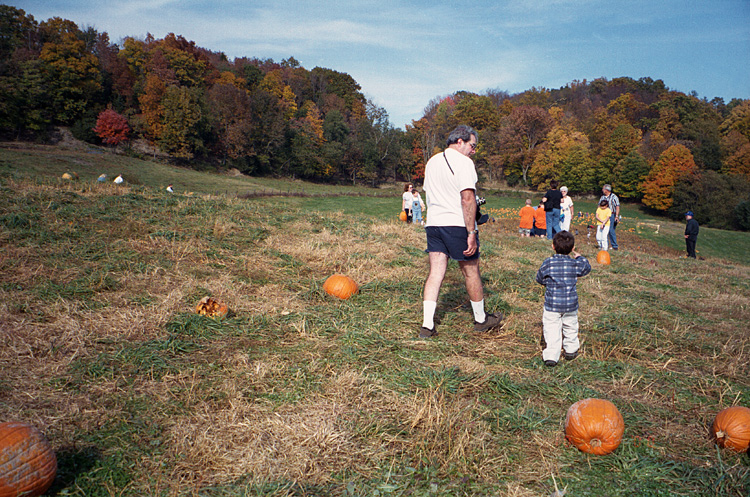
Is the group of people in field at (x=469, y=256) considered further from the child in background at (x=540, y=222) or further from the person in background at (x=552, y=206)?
the child in background at (x=540, y=222)

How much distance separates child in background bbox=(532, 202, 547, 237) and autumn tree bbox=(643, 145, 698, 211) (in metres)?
41.5

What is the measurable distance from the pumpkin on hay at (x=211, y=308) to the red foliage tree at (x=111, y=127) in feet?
185

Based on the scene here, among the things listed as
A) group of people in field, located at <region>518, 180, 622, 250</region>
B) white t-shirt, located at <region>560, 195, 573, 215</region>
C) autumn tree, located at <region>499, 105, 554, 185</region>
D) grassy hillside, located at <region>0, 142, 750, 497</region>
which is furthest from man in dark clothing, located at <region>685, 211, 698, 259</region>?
autumn tree, located at <region>499, 105, 554, 185</region>

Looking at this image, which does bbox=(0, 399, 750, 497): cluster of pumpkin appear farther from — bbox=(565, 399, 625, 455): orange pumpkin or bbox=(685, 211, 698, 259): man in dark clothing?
bbox=(685, 211, 698, 259): man in dark clothing

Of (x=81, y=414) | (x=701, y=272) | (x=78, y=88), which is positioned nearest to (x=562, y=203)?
(x=701, y=272)

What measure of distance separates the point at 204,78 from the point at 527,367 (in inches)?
3135

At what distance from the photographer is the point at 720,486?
8.80 ft

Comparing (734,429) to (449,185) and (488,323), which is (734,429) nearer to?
(488,323)

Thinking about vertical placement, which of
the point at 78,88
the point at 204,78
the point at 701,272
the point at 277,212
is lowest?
the point at 701,272

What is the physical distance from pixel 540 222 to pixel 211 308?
15.0 meters

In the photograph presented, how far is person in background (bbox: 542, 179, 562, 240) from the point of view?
14.8 m

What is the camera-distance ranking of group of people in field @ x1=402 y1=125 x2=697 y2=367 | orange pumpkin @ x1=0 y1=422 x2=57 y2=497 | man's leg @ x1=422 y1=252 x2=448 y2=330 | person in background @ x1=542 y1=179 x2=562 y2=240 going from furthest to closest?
person in background @ x1=542 y1=179 x2=562 y2=240 < man's leg @ x1=422 y1=252 x2=448 y2=330 < group of people in field @ x1=402 y1=125 x2=697 y2=367 < orange pumpkin @ x1=0 y1=422 x2=57 y2=497

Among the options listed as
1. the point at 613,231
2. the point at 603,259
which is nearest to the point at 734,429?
the point at 603,259

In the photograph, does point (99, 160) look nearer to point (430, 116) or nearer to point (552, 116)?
point (552, 116)
